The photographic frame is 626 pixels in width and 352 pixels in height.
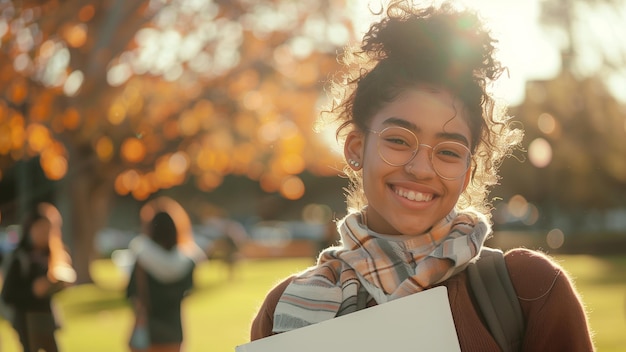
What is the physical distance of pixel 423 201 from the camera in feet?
6.98

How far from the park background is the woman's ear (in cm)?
20

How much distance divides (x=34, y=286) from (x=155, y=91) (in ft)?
36.4

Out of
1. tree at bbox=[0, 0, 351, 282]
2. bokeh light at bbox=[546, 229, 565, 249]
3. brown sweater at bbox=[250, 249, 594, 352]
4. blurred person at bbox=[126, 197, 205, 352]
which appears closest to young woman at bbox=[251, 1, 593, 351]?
brown sweater at bbox=[250, 249, 594, 352]

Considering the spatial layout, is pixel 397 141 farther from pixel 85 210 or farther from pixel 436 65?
pixel 85 210

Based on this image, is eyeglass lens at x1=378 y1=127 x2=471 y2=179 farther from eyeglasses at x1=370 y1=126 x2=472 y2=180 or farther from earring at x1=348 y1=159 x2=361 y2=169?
earring at x1=348 y1=159 x2=361 y2=169

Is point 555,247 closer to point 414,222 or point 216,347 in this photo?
point 216,347

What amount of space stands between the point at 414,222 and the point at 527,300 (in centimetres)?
31

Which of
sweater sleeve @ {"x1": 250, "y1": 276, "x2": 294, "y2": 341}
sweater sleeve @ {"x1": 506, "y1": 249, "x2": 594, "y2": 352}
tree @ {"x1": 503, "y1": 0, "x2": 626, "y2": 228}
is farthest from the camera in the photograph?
tree @ {"x1": 503, "y1": 0, "x2": 626, "y2": 228}

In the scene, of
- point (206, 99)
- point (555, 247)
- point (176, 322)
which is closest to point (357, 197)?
point (176, 322)

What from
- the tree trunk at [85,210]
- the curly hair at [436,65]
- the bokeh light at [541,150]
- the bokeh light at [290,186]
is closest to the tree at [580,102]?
the bokeh light at [541,150]

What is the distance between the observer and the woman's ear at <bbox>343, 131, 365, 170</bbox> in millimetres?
2305

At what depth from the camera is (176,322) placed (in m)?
7.88

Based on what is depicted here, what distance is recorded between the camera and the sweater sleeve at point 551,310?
1.96 meters

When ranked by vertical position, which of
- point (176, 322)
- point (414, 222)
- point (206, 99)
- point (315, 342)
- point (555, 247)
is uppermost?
point (206, 99)
